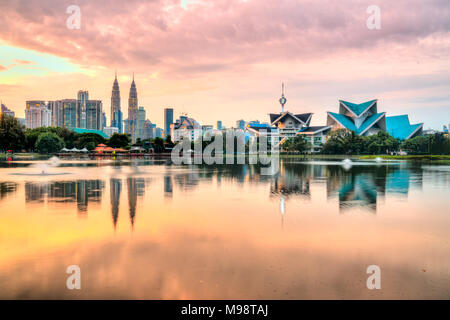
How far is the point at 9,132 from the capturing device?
215 ft

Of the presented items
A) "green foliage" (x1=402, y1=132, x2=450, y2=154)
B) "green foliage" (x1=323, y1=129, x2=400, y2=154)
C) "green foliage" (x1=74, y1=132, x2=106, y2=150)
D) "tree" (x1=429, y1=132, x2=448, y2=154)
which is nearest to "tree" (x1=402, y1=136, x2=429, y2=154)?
"green foliage" (x1=402, y1=132, x2=450, y2=154)

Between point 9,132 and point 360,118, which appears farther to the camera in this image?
point 360,118

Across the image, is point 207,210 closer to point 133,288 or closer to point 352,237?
point 352,237

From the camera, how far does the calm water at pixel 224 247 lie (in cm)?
528

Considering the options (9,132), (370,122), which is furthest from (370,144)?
(9,132)

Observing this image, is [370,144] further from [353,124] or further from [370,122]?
[353,124]

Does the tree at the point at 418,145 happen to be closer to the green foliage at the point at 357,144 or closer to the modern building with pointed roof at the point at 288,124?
the green foliage at the point at 357,144

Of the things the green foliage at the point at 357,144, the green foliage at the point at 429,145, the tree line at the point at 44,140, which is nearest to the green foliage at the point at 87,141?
the tree line at the point at 44,140

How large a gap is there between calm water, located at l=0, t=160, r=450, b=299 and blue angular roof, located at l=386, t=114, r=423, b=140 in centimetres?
→ 11134

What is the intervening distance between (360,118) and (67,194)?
117 meters

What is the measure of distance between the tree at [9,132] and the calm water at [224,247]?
60.9 metres
